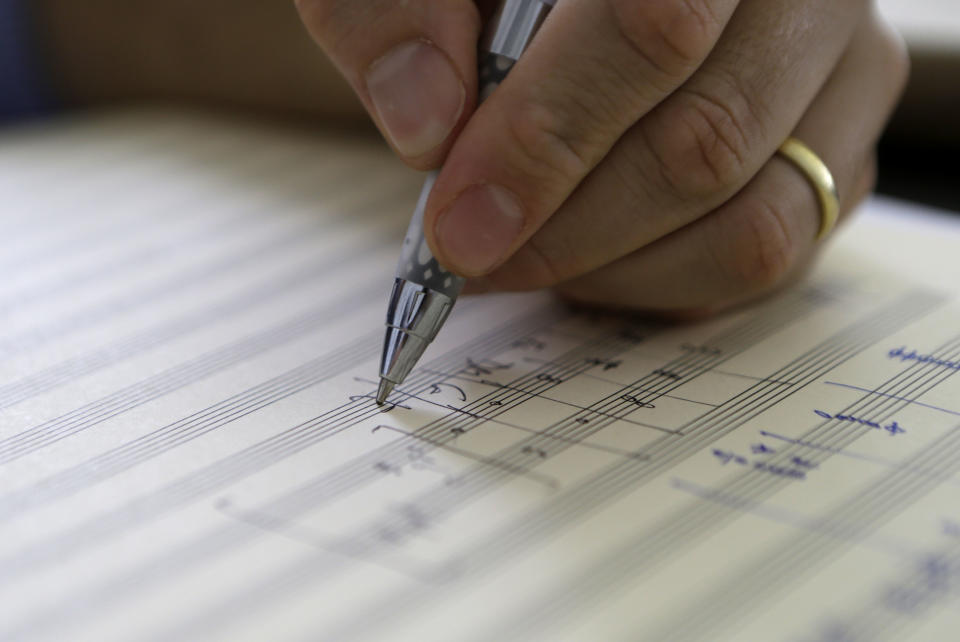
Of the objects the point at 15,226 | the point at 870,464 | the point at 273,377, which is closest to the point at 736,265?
the point at 870,464

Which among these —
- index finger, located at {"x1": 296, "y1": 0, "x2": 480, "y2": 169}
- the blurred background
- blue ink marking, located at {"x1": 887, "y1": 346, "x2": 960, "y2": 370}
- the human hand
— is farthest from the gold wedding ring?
the blurred background

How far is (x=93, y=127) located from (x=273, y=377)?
701mm

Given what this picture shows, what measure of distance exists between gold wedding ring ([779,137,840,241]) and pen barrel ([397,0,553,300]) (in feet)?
0.62

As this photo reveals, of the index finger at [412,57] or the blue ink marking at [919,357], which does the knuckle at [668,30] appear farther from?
the blue ink marking at [919,357]

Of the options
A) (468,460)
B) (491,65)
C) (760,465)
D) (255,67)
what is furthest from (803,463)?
(255,67)

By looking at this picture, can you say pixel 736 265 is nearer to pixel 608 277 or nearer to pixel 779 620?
pixel 608 277

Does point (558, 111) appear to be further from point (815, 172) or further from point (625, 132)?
point (815, 172)

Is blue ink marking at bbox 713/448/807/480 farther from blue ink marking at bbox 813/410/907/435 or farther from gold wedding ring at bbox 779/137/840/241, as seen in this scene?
gold wedding ring at bbox 779/137/840/241

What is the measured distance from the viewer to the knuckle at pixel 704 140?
50 centimetres

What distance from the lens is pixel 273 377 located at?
495 millimetres

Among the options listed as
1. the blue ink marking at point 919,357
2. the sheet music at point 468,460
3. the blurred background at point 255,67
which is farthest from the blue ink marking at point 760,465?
the blurred background at point 255,67

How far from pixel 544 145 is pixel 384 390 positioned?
0.50ft

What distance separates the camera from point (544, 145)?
46 centimetres

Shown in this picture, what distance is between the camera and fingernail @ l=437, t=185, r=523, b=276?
1.53 ft
